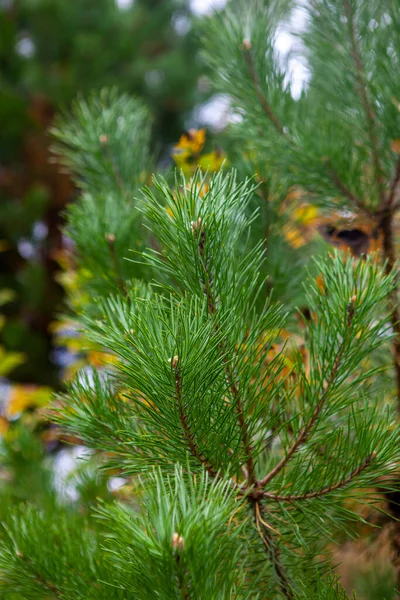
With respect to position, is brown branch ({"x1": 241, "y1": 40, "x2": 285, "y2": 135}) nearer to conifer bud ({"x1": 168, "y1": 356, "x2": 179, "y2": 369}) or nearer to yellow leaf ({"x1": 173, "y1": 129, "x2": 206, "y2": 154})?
yellow leaf ({"x1": 173, "y1": 129, "x2": 206, "y2": 154})

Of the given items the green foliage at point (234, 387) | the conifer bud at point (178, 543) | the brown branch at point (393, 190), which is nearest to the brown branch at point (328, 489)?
the green foliage at point (234, 387)

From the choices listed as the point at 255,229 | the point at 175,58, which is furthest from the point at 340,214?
the point at 175,58

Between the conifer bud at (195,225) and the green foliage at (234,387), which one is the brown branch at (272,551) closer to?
the green foliage at (234,387)

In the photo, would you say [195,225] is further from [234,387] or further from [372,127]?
[372,127]

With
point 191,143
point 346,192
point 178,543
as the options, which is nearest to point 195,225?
point 178,543

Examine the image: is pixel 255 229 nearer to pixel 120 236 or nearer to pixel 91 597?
pixel 120 236

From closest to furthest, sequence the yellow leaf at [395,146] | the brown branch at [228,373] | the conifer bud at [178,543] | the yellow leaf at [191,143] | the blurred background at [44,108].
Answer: the conifer bud at [178,543]
the brown branch at [228,373]
the yellow leaf at [395,146]
the yellow leaf at [191,143]
the blurred background at [44,108]

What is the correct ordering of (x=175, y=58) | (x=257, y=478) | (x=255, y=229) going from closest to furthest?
(x=257, y=478) < (x=255, y=229) < (x=175, y=58)
